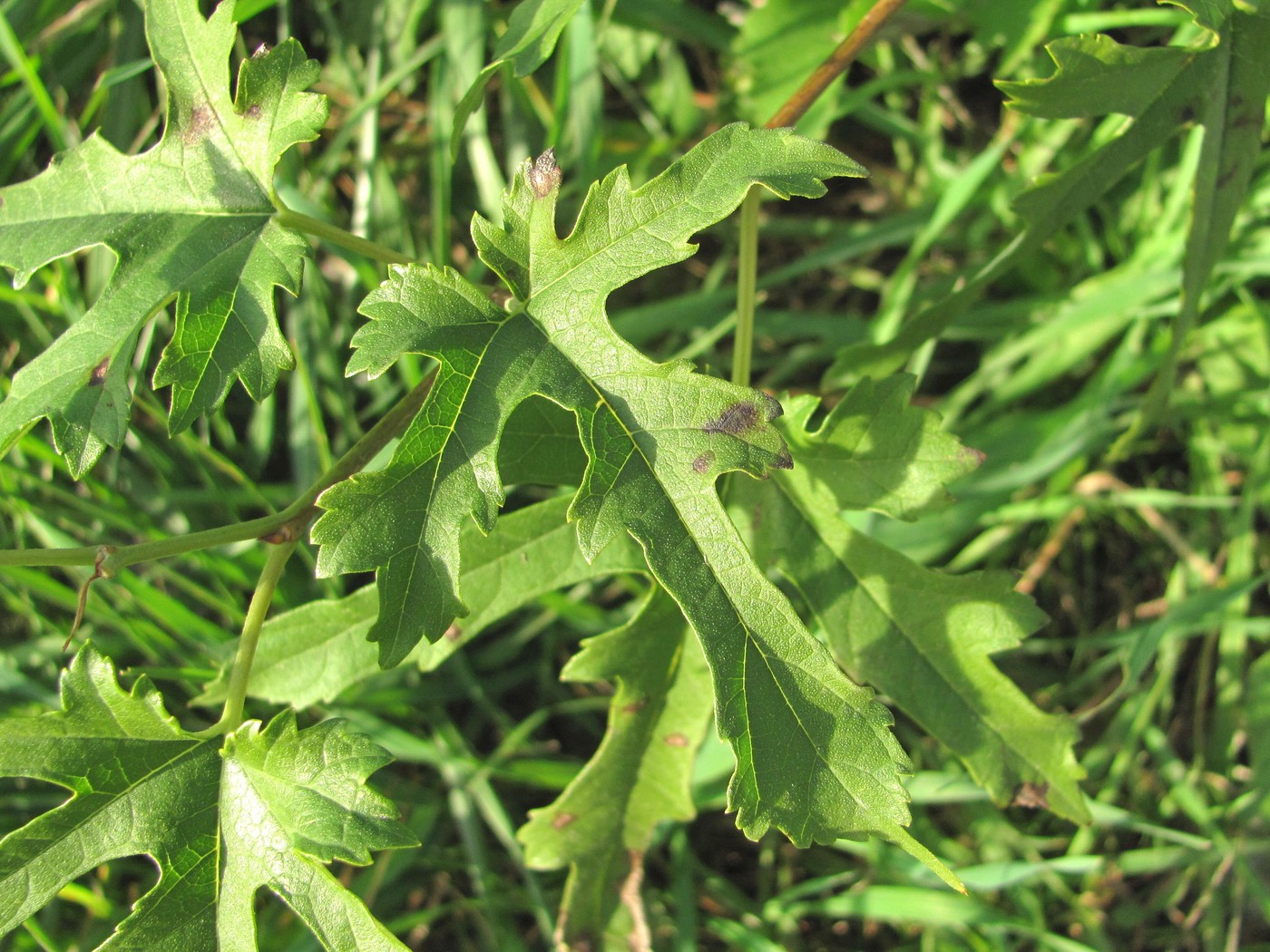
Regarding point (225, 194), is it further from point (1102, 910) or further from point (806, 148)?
point (1102, 910)

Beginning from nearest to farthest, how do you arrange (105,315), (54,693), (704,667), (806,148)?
(806,148) → (105,315) → (704,667) → (54,693)

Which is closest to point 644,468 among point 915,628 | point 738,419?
point 738,419

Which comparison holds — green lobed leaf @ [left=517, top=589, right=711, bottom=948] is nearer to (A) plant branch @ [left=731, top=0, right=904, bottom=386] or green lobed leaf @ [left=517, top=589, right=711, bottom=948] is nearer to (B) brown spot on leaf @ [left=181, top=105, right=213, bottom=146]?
(A) plant branch @ [left=731, top=0, right=904, bottom=386]

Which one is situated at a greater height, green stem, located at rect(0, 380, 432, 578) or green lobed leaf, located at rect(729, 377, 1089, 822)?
green stem, located at rect(0, 380, 432, 578)

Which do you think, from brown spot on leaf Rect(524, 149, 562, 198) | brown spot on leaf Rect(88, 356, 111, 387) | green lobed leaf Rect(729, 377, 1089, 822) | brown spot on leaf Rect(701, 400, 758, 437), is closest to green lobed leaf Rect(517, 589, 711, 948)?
green lobed leaf Rect(729, 377, 1089, 822)

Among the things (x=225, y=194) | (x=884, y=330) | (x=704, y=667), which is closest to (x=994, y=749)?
(x=704, y=667)

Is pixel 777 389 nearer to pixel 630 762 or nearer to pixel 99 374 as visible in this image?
pixel 630 762

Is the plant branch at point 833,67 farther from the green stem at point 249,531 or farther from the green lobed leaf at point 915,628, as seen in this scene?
the green stem at point 249,531
